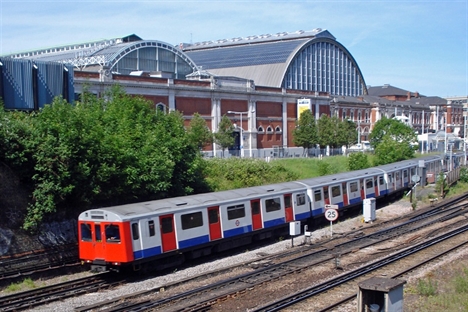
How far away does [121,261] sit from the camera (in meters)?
17.6

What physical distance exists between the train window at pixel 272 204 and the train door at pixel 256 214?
0.57m

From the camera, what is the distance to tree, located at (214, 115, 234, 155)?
176 ft

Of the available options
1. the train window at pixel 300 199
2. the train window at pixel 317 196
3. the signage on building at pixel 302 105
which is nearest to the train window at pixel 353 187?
the train window at pixel 317 196

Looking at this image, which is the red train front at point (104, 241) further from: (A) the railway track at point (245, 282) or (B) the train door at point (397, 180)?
(B) the train door at point (397, 180)

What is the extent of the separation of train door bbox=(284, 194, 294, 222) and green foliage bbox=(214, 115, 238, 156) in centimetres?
2891

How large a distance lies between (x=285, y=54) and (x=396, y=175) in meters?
46.5

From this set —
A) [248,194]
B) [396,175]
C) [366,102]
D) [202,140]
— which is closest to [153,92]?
[202,140]

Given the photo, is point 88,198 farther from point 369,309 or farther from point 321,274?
point 369,309

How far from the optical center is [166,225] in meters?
19.0

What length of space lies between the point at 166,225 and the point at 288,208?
7626mm

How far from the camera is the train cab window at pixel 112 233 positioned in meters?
17.7

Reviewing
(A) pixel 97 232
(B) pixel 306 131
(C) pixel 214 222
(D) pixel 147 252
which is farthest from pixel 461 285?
(B) pixel 306 131

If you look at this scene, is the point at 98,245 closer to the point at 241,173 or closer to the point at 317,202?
the point at 317,202

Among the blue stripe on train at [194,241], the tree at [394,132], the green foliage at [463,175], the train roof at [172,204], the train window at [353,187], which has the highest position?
the tree at [394,132]
